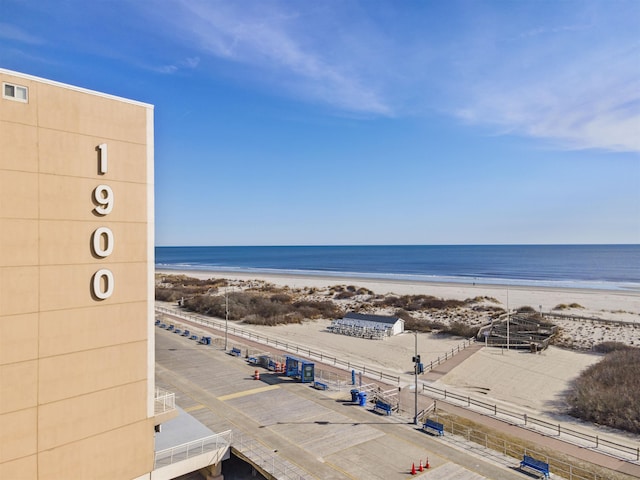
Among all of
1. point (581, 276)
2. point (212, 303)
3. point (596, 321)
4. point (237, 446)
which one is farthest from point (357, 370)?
point (581, 276)

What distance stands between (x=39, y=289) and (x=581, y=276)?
148 m

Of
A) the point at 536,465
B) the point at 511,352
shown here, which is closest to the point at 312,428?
the point at 536,465

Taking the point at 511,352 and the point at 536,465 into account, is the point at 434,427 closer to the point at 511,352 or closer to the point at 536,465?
the point at 536,465

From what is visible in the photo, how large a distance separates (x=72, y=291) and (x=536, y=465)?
19557 millimetres

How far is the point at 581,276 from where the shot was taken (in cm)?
13038

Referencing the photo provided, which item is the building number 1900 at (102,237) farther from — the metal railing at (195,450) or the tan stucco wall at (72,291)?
the metal railing at (195,450)

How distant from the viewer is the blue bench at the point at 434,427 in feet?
72.3

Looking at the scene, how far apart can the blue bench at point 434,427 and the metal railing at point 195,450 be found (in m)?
10.4

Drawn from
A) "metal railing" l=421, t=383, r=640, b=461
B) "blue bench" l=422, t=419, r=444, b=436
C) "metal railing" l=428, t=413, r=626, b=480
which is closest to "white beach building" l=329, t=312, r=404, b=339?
"metal railing" l=421, t=383, r=640, b=461

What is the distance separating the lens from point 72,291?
13.1m

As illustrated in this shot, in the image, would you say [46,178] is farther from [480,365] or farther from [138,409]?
[480,365]

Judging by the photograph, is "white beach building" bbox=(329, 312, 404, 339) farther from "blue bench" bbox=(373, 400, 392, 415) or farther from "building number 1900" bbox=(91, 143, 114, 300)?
"building number 1900" bbox=(91, 143, 114, 300)

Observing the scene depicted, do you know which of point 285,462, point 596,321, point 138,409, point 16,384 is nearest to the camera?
point 16,384

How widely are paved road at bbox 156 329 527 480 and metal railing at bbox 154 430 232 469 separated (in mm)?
1321
